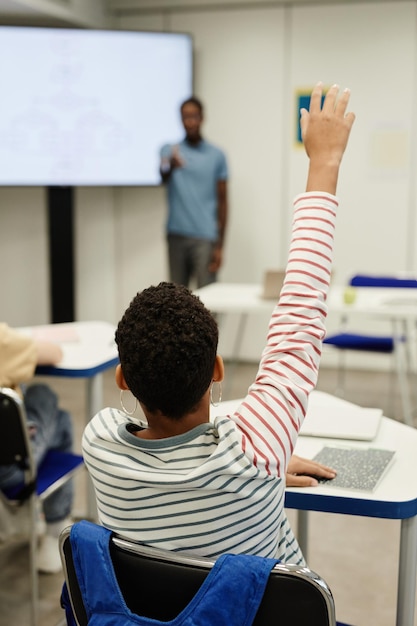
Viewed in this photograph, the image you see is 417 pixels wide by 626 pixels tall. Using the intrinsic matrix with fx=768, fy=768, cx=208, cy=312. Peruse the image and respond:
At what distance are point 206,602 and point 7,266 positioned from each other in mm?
4794

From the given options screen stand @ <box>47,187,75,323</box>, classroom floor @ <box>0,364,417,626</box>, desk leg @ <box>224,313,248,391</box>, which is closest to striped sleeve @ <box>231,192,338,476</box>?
classroom floor @ <box>0,364,417,626</box>

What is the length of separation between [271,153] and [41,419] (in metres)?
3.44

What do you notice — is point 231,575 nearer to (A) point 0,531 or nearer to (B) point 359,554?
(A) point 0,531

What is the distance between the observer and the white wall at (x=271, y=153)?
16.7ft

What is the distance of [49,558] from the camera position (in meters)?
2.52

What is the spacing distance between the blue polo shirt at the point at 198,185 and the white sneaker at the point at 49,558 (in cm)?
296

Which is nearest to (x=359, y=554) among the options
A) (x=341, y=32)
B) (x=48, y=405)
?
(x=48, y=405)

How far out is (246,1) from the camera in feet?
17.1

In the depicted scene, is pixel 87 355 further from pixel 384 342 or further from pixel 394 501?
pixel 384 342

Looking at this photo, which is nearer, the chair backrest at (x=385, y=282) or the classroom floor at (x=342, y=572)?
the classroom floor at (x=342, y=572)

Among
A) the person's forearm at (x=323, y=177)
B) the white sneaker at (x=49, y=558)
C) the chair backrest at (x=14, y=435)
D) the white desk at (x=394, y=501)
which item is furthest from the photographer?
the white sneaker at (x=49, y=558)

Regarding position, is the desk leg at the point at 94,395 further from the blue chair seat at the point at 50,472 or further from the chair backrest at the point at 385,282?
the chair backrest at the point at 385,282

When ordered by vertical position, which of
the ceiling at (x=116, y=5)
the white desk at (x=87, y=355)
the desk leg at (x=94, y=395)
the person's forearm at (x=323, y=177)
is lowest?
the desk leg at (x=94, y=395)

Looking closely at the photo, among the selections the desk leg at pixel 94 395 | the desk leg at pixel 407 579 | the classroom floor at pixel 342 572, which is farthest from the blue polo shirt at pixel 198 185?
the desk leg at pixel 407 579
